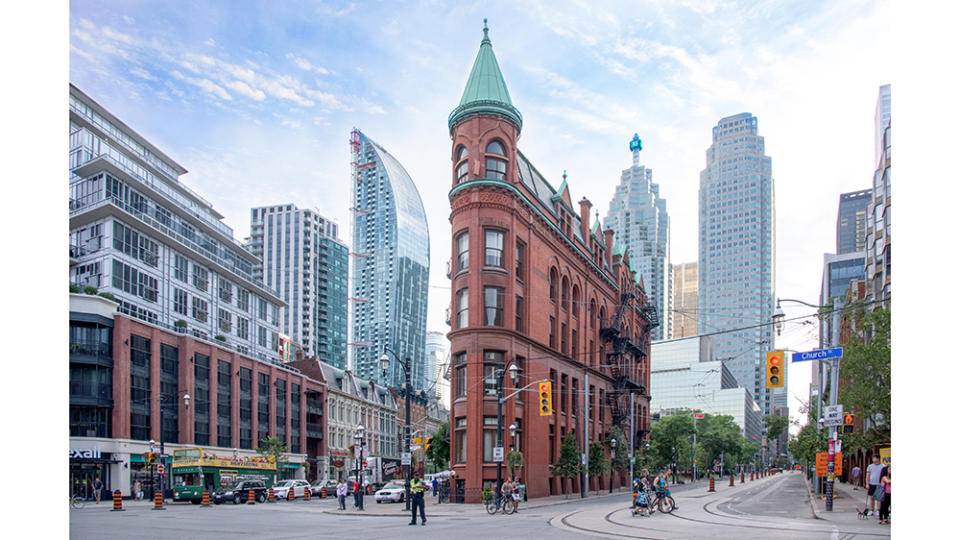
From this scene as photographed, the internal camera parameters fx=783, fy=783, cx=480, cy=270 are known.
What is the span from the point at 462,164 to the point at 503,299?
8.87 m

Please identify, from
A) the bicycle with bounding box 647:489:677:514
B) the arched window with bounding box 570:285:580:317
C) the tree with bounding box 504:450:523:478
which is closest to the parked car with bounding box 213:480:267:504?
the tree with bounding box 504:450:523:478

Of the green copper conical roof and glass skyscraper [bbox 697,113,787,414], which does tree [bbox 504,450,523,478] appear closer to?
glass skyscraper [bbox 697,113,787,414]

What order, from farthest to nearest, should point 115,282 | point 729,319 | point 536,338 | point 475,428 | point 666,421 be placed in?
point 666,421 < point 115,282 < point 536,338 < point 475,428 < point 729,319

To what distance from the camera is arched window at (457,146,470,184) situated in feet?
160

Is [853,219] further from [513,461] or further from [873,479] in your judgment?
[873,479]

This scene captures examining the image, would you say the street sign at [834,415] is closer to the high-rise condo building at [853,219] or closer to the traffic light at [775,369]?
the traffic light at [775,369]

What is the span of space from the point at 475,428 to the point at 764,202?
27343 millimetres

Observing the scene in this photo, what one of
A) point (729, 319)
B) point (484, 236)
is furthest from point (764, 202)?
point (484, 236)

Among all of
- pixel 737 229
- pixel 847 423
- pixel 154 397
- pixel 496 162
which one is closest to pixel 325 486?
pixel 154 397

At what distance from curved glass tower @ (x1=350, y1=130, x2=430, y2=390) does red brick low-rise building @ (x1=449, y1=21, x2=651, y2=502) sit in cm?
4868

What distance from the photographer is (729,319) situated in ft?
127

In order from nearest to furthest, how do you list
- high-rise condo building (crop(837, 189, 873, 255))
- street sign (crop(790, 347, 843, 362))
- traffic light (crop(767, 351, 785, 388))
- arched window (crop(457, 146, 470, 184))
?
1. street sign (crop(790, 347, 843, 362))
2. traffic light (crop(767, 351, 785, 388))
3. high-rise condo building (crop(837, 189, 873, 255))
4. arched window (crop(457, 146, 470, 184))

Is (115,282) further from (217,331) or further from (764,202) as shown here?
(764,202)

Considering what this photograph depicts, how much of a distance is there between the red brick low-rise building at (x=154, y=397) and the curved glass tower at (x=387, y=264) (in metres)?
24.4
